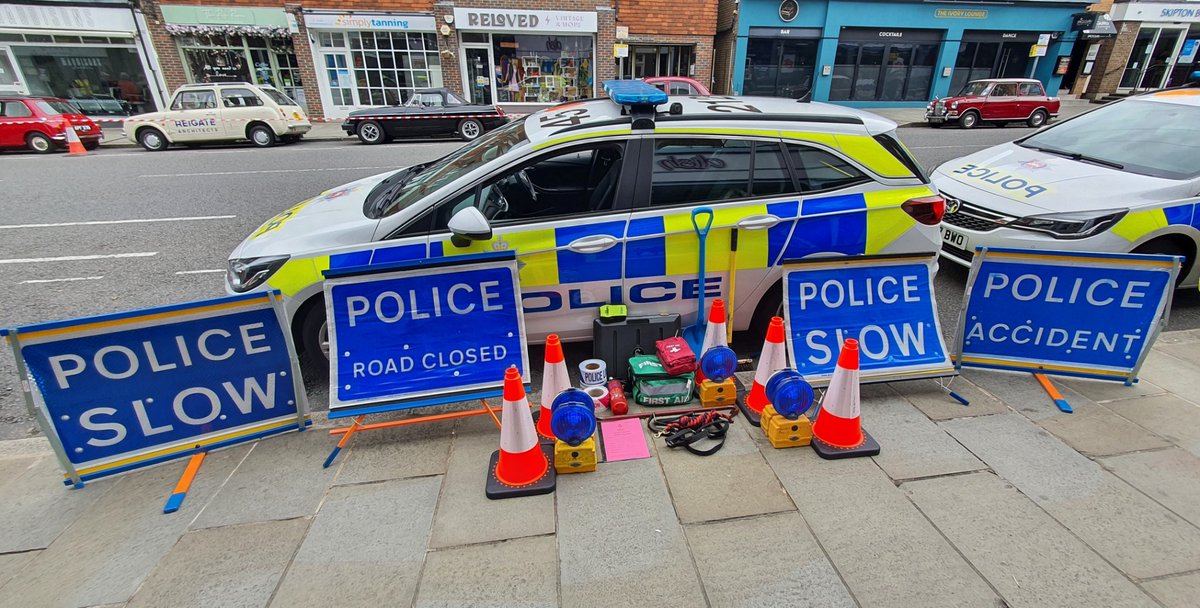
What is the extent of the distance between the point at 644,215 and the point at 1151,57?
3484 cm

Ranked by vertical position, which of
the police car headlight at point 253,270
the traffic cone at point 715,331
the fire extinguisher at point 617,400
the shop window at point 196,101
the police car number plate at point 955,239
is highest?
the shop window at point 196,101

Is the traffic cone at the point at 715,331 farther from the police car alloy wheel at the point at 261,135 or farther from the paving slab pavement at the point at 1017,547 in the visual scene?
the police car alloy wheel at the point at 261,135

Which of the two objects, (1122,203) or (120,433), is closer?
(120,433)

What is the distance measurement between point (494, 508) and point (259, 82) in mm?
22263

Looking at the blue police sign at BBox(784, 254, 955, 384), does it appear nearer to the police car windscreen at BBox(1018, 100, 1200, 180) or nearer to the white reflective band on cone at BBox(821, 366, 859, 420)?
the white reflective band on cone at BBox(821, 366, 859, 420)

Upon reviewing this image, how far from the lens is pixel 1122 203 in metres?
4.13

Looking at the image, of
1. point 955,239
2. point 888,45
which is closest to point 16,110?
point 955,239

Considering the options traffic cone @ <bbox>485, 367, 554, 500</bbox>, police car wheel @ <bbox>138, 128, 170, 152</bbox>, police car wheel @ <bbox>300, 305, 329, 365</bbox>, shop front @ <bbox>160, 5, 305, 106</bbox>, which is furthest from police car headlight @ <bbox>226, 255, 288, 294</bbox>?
shop front @ <bbox>160, 5, 305, 106</bbox>

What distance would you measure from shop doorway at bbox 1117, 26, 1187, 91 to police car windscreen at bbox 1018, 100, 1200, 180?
2816 cm

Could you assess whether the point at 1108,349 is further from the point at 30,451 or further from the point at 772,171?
the point at 30,451

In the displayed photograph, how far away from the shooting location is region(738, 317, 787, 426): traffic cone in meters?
3.08

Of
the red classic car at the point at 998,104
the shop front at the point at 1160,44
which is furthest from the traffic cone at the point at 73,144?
the shop front at the point at 1160,44

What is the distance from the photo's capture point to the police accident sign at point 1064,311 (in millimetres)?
3266

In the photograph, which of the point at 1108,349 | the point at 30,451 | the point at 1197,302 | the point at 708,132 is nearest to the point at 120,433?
the point at 30,451
